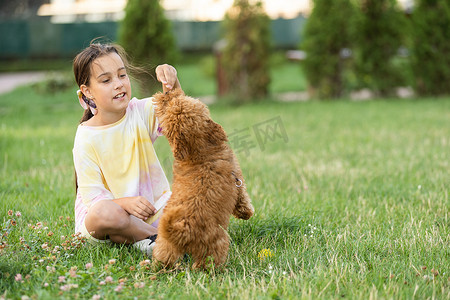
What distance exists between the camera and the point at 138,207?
9.75 feet

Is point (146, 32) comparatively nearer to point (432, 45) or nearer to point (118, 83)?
point (432, 45)

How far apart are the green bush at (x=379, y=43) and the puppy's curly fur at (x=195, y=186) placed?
10404 mm

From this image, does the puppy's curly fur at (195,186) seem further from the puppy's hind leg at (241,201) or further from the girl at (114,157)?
the girl at (114,157)

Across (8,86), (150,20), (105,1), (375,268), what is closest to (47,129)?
(150,20)

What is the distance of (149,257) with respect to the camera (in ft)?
9.98

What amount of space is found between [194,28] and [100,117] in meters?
22.3

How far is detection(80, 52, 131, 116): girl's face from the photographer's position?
3.15m

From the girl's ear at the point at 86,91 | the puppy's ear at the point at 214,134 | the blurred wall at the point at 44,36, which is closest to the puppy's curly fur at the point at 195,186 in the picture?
the puppy's ear at the point at 214,134

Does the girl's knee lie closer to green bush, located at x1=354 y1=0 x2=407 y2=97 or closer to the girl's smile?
the girl's smile

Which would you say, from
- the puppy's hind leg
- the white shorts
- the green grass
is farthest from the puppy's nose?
the white shorts

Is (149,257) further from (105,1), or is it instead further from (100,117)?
(105,1)

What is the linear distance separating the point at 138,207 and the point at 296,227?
3.71ft

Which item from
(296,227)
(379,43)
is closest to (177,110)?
(296,227)

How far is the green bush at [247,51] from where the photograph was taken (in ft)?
38.7
